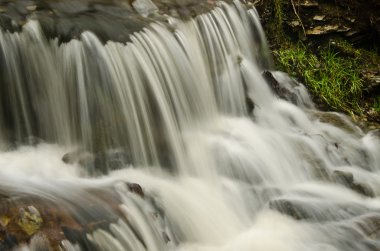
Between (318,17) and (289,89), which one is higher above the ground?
(318,17)

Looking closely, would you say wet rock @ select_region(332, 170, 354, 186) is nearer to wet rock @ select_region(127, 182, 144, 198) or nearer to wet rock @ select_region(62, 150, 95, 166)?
wet rock @ select_region(127, 182, 144, 198)

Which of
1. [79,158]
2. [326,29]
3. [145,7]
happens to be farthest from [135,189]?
[326,29]

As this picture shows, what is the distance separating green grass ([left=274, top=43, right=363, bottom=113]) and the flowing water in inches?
25.5

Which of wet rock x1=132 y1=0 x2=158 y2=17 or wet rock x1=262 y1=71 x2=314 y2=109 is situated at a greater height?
wet rock x1=132 y1=0 x2=158 y2=17

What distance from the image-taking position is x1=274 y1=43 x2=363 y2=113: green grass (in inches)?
303

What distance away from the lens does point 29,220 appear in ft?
11.5

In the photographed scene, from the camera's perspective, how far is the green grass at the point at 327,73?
25.3 ft

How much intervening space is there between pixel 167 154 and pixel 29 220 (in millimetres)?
2382

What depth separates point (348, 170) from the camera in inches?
244

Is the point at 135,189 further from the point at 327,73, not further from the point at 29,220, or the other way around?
the point at 327,73

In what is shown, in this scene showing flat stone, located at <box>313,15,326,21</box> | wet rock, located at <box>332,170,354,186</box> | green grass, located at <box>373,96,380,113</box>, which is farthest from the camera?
flat stone, located at <box>313,15,326,21</box>

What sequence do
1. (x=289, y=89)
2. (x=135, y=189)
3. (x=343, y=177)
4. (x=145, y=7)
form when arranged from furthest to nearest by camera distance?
(x=289, y=89)
(x=145, y=7)
(x=343, y=177)
(x=135, y=189)

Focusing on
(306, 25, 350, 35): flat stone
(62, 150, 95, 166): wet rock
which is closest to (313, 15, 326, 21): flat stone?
(306, 25, 350, 35): flat stone

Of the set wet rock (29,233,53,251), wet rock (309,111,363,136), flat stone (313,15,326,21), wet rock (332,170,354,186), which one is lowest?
wet rock (332,170,354,186)
